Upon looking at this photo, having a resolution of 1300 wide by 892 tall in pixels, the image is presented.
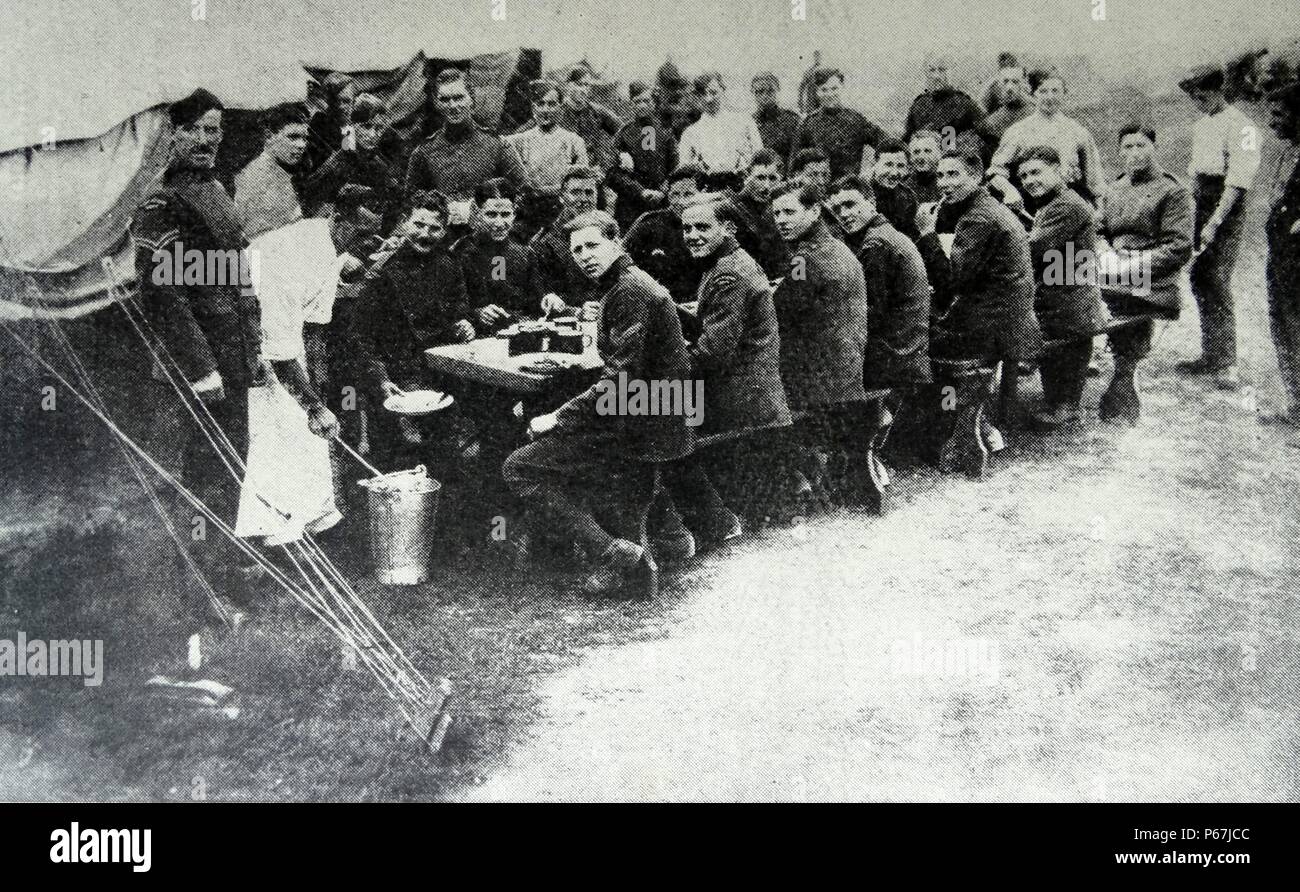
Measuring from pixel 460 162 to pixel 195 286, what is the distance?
47.7 inches

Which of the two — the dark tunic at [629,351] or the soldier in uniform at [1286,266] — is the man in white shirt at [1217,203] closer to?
the soldier in uniform at [1286,266]

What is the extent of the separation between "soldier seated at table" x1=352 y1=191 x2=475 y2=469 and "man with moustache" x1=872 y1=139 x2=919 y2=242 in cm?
179

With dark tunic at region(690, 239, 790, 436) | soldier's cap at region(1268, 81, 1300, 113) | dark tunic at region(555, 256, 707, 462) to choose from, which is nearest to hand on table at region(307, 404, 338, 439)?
dark tunic at region(555, 256, 707, 462)

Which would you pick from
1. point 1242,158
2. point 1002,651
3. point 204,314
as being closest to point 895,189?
point 1242,158

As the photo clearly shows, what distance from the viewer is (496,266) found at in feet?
17.3

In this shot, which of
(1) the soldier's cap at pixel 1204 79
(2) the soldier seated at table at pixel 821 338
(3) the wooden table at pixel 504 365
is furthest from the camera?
(1) the soldier's cap at pixel 1204 79

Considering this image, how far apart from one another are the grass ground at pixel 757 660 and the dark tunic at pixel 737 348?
528 millimetres

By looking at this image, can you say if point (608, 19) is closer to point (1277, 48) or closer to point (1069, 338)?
point (1069, 338)

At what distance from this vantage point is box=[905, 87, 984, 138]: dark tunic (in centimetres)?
533

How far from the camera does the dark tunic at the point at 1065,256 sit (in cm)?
538

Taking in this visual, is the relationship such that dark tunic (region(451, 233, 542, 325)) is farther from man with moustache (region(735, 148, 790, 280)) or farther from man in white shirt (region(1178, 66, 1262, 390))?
man in white shirt (region(1178, 66, 1262, 390))

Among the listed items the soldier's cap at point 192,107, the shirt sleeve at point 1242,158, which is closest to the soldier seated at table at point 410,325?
the soldier's cap at point 192,107
